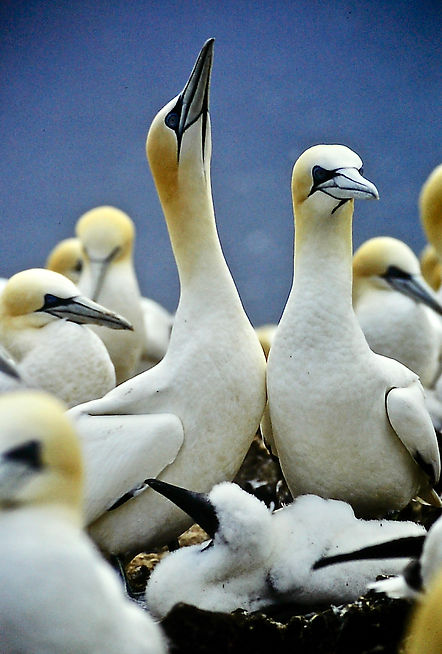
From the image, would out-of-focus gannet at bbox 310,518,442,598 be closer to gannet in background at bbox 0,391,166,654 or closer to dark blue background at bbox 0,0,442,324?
gannet in background at bbox 0,391,166,654

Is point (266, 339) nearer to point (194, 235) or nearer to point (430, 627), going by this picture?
point (194, 235)

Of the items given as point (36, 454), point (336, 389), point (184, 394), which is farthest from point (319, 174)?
point (36, 454)

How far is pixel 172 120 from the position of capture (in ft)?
10.1

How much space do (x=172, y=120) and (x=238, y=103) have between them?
214 centimetres

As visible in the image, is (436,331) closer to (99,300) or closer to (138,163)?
(99,300)

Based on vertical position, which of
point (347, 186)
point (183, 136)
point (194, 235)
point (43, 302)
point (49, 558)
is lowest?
point (49, 558)

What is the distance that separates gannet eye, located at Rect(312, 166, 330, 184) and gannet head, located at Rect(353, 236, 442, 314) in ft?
5.21

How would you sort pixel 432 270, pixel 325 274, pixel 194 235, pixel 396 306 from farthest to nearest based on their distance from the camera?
pixel 432 270
pixel 396 306
pixel 194 235
pixel 325 274

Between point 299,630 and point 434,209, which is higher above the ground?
point 434,209

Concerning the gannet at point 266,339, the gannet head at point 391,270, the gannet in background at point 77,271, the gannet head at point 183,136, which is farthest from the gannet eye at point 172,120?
the gannet in background at point 77,271

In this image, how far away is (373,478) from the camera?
115 inches

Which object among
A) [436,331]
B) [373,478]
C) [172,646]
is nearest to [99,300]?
[436,331]

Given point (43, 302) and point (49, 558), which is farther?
point (43, 302)

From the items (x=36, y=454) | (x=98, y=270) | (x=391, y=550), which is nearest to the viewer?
(x=36, y=454)
